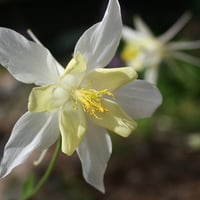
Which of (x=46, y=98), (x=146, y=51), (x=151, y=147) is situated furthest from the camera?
(x=151, y=147)

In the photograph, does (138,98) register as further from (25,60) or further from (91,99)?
(25,60)

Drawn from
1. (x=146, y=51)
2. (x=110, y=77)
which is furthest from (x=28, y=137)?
(x=146, y=51)

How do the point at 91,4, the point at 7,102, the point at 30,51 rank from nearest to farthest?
the point at 30,51, the point at 7,102, the point at 91,4

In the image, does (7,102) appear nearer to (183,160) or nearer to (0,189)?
(0,189)

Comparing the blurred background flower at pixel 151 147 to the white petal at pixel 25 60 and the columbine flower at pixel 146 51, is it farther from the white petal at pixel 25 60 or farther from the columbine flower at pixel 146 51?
the white petal at pixel 25 60

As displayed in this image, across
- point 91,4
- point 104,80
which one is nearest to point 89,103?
point 104,80

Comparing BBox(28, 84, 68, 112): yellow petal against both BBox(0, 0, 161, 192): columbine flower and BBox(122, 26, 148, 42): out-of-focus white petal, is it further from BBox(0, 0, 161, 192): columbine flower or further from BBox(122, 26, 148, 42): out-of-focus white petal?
BBox(122, 26, 148, 42): out-of-focus white petal

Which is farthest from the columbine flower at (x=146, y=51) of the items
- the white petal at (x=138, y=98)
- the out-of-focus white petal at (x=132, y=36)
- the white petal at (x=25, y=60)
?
the white petal at (x=25, y=60)
